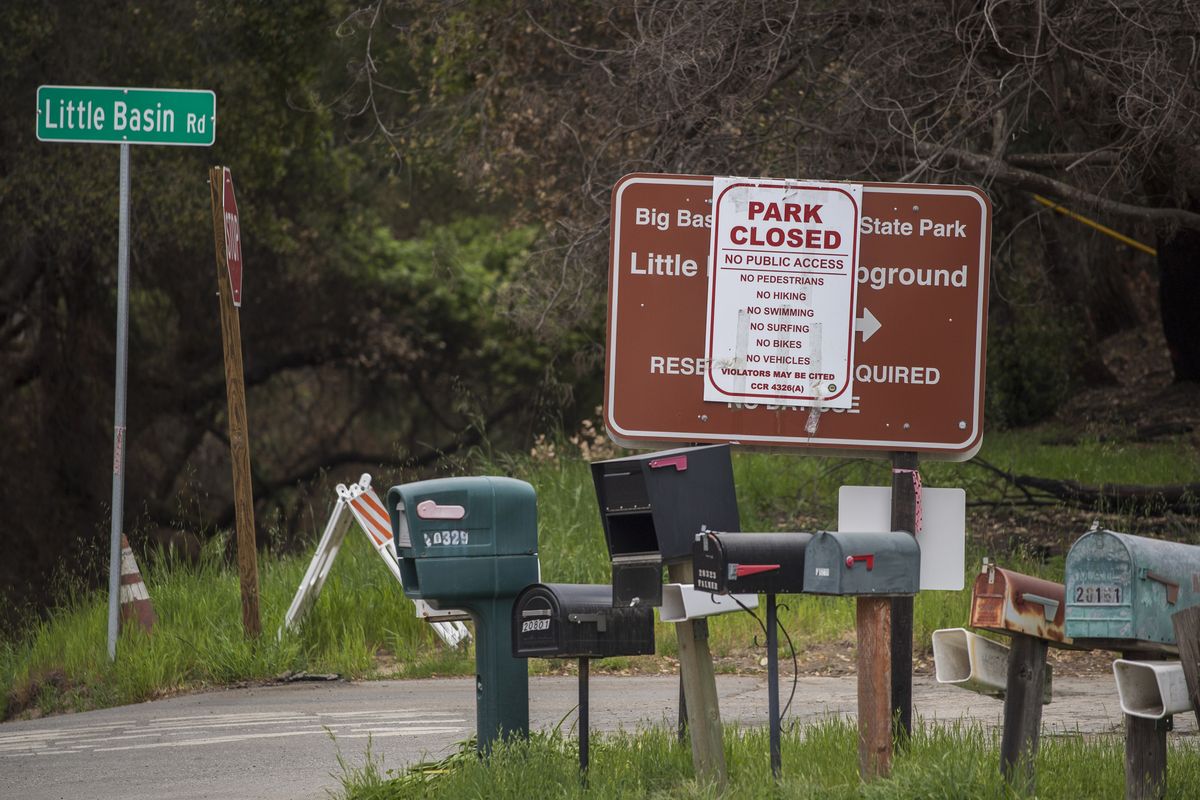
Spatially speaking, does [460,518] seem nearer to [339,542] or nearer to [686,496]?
[686,496]

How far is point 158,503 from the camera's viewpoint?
70.5ft

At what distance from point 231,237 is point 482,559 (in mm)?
4550

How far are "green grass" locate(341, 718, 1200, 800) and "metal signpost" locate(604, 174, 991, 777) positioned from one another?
0.55 meters

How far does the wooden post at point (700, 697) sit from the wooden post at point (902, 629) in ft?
2.93

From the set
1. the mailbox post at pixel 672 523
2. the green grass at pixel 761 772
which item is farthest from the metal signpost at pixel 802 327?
the mailbox post at pixel 672 523

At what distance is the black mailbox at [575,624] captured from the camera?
18.2 feet

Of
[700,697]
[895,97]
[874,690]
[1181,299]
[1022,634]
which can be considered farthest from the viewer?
[1181,299]

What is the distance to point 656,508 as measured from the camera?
5.27 metres

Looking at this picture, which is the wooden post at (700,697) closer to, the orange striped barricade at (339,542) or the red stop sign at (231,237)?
the orange striped barricade at (339,542)

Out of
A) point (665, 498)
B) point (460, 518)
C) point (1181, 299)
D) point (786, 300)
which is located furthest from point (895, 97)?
point (1181, 299)

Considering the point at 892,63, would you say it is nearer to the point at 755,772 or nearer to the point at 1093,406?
the point at 755,772

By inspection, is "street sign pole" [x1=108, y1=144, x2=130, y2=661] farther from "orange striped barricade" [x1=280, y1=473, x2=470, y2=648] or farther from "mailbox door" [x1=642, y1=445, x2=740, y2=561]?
"mailbox door" [x1=642, y1=445, x2=740, y2=561]

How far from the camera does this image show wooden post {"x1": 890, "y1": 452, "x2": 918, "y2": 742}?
19.7ft

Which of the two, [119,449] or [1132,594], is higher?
[119,449]
